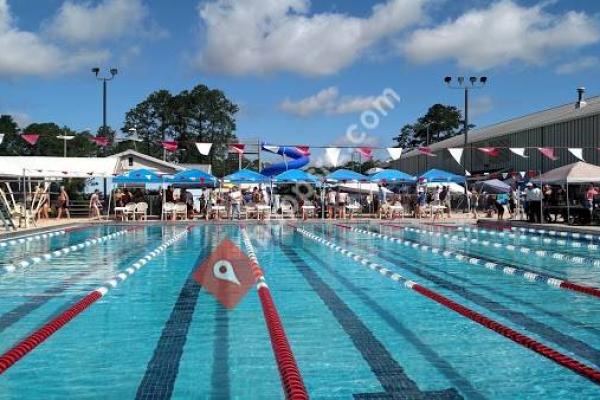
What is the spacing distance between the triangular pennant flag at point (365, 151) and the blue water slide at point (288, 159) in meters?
1.72

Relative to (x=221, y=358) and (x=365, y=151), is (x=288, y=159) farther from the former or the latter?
(x=221, y=358)

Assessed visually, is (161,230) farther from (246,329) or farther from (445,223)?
(246,329)

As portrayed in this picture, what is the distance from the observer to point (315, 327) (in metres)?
5.65

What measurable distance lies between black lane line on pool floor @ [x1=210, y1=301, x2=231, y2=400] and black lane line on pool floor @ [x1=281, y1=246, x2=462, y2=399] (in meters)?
0.86

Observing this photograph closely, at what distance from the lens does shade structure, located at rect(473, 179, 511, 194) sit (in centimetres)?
2941

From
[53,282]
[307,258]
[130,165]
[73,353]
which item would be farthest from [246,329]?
[130,165]

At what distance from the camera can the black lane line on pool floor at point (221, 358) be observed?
4035 mm

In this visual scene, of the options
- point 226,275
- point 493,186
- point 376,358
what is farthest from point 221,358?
point 493,186

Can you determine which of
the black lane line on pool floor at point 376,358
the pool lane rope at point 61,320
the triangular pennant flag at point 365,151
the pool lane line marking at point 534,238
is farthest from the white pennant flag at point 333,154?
the black lane line on pool floor at point 376,358

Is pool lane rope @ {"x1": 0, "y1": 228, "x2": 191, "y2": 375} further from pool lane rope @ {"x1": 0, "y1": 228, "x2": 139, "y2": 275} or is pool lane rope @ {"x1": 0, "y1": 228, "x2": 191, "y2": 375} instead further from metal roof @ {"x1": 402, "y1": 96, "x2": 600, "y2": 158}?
metal roof @ {"x1": 402, "y1": 96, "x2": 600, "y2": 158}

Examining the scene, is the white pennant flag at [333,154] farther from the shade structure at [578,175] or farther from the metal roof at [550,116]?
the metal roof at [550,116]

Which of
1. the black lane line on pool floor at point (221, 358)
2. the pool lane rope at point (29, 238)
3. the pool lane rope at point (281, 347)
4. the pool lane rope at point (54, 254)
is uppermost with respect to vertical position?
the pool lane rope at point (29, 238)

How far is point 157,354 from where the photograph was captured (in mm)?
4820

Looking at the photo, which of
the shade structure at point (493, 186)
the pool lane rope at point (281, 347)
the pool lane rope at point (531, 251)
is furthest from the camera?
the shade structure at point (493, 186)
